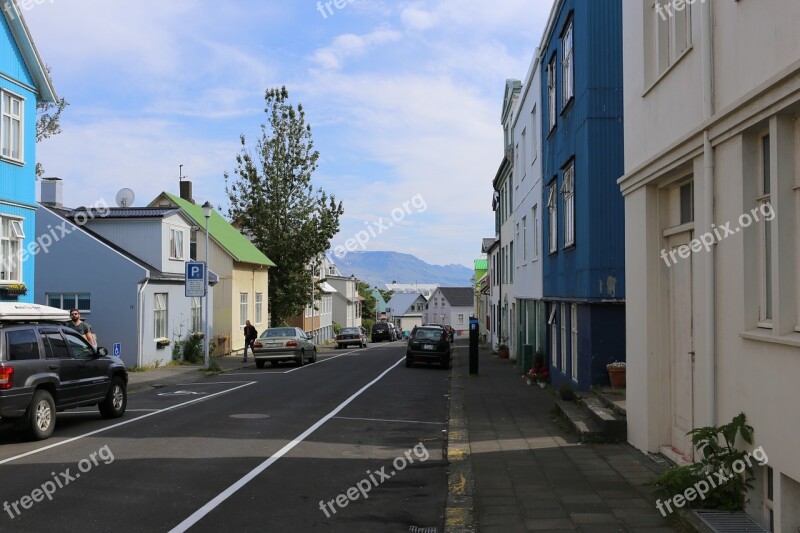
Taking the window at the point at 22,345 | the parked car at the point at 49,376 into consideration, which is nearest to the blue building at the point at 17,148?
the parked car at the point at 49,376

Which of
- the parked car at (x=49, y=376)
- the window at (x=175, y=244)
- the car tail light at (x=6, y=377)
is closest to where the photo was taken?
the car tail light at (x=6, y=377)

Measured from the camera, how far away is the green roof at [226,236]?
130ft

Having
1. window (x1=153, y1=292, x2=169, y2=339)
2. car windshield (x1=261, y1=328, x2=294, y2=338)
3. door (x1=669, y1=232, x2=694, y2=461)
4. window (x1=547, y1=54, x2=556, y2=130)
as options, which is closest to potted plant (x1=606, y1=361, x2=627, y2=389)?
door (x1=669, y1=232, x2=694, y2=461)

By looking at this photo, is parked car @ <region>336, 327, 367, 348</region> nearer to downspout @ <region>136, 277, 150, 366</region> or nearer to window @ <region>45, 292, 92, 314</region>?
downspout @ <region>136, 277, 150, 366</region>

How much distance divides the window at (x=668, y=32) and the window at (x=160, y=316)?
23160 mm

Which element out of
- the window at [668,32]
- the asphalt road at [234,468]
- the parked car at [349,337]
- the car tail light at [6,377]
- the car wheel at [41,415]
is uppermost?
the window at [668,32]

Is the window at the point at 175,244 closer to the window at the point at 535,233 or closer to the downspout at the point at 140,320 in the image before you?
the downspout at the point at 140,320

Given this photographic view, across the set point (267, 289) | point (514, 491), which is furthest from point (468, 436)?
point (267, 289)

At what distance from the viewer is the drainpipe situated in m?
6.79

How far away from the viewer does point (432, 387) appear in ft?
71.2

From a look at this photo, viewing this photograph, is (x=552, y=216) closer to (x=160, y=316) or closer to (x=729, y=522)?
(x=729, y=522)

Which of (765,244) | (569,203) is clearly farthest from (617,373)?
(765,244)

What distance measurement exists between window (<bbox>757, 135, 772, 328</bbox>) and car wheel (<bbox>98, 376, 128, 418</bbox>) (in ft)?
38.4

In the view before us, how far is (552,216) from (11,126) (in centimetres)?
1401
